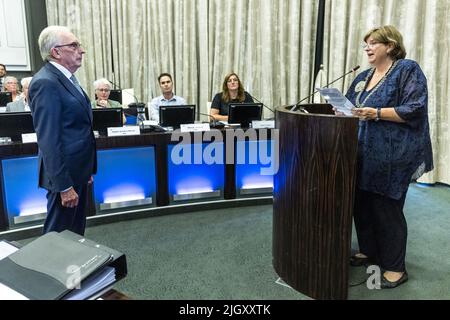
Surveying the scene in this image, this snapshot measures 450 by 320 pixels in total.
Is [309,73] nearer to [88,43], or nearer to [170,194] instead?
[170,194]

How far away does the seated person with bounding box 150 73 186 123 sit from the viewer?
3.96m

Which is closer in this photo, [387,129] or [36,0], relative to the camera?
[387,129]

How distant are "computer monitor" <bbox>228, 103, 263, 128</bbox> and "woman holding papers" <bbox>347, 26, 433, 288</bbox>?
1346 mm

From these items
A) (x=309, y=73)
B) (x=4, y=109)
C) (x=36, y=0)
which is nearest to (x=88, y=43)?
(x=36, y=0)

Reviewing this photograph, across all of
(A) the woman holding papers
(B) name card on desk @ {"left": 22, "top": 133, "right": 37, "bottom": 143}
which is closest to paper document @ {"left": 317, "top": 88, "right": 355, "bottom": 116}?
(A) the woman holding papers

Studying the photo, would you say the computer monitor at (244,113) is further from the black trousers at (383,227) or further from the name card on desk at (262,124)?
the black trousers at (383,227)

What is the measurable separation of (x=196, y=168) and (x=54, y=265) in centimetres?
250

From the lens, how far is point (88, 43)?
19.0 feet

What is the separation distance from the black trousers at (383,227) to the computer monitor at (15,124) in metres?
2.26

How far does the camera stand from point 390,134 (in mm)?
1922

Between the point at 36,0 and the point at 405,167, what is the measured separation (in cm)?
579

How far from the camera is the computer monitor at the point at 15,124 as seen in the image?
265cm

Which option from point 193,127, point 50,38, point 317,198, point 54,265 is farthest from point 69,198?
point 193,127

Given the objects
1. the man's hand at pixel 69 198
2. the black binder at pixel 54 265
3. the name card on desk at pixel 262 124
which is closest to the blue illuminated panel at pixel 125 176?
the name card on desk at pixel 262 124
